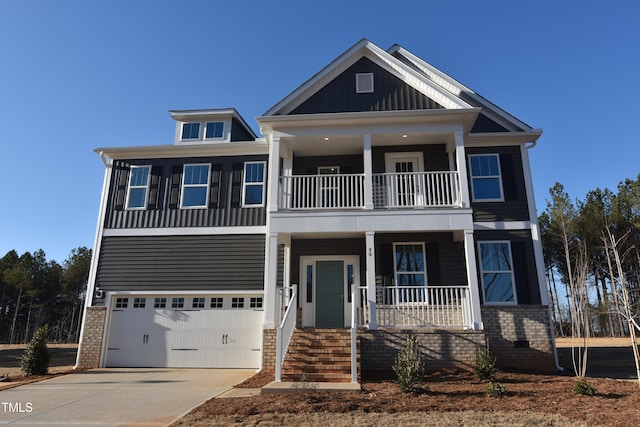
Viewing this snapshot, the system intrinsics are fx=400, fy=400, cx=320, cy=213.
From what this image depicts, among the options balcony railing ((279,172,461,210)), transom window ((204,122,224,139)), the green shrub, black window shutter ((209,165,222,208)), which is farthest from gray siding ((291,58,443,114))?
the green shrub

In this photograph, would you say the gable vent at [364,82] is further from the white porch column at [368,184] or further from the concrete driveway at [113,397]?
the concrete driveway at [113,397]

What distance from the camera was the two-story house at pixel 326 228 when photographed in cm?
1079

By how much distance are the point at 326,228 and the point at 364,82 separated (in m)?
4.89

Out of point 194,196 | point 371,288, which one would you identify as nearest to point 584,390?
point 371,288

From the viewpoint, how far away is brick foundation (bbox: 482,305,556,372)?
1053cm

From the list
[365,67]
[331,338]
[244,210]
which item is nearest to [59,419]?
[331,338]

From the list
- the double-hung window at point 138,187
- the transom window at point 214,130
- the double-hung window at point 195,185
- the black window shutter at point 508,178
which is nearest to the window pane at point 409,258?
the black window shutter at point 508,178

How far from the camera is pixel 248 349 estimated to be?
11.9 metres

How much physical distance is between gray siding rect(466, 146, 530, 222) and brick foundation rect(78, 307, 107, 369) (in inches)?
462

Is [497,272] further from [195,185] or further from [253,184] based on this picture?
[195,185]

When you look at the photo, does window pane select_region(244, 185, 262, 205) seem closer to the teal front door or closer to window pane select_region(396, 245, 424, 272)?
the teal front door

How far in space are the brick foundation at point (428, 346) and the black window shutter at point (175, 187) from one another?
7.37 m

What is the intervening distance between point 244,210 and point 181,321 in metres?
3.90

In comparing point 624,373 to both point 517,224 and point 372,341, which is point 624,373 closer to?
point 517,224
